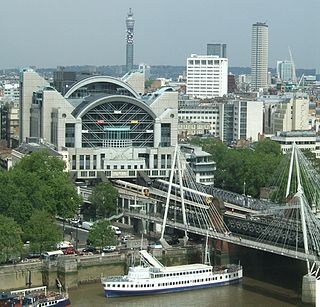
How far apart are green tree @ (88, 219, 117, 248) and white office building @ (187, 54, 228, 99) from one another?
3135 inches

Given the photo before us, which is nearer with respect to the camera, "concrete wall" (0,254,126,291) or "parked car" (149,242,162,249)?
"concrete wall" (0,254,126,291)

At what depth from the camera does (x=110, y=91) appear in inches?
1788

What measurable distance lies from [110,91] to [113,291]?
20.1 m

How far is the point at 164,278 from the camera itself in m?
27.1

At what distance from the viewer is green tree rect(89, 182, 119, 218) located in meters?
36.4

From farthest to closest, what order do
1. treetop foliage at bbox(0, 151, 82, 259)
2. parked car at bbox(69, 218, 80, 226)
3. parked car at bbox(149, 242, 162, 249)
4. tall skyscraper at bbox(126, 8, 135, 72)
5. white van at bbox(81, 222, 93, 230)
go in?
tall skyscraper at bbox(126, 8, 135, 72), parked car at bbox(69, 218, 80, 226), white van at bbox(81, 222, 93, 230), parked car at bbox(149, 242, 162, 249), treetop foliage at bbox(0, 151, 82, 259)

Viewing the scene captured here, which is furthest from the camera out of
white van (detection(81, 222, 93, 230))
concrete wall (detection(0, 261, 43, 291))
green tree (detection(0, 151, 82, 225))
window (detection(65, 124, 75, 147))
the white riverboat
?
window (detection(65, 124, 75, 147))

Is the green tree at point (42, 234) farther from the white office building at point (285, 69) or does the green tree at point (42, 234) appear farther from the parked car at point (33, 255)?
the white office building at point (285, 69)

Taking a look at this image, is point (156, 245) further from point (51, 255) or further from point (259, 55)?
point (259, 55)

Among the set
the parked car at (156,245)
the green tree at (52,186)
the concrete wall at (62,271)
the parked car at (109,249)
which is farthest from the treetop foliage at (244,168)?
the concrete wall at (62,271)

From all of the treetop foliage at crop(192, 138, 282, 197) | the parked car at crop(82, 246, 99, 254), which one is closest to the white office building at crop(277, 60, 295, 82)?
the treetop foliage at crop(192, 138, 282, 197)

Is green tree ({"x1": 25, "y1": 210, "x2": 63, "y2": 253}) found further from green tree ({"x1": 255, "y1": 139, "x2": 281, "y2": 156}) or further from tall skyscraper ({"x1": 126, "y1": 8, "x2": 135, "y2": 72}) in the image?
tall skyscraper ({"x1": 126, "y1": 8, "x2": 135, "y2": 72})

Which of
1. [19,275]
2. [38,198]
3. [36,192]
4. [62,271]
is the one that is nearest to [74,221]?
[36,192]

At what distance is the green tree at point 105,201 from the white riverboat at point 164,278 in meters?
7.88
